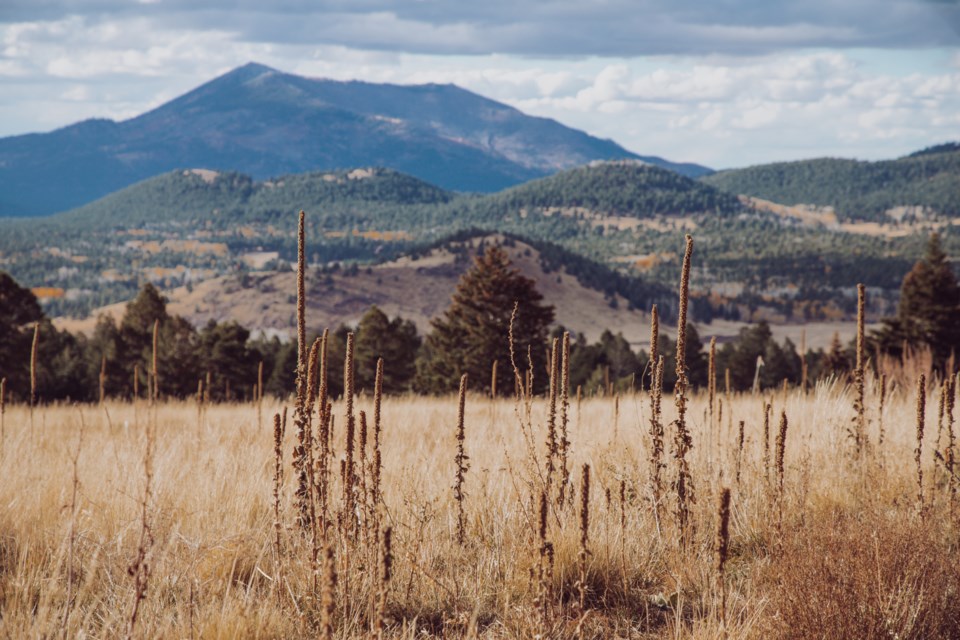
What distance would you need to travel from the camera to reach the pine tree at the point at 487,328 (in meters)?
36.0

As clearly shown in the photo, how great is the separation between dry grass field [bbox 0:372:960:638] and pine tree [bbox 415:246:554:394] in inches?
1103

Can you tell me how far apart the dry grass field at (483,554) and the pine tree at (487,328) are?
91.9ft

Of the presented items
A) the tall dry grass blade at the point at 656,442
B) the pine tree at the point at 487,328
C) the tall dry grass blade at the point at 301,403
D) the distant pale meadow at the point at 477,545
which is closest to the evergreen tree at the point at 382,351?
the pine tree at the point at 487,328

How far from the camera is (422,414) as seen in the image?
11.5 meters

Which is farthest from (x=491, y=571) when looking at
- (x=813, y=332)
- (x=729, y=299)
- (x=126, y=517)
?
(x=729, y=299)

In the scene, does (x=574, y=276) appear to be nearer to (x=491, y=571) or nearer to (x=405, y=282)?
(x=405, y=282)

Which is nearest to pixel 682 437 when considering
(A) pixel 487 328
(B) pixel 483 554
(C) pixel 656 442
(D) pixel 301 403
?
(C) pixel 656 442

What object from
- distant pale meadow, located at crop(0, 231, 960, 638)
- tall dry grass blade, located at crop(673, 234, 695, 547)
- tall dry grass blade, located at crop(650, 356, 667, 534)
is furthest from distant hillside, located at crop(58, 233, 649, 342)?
tall dry grass blade, located at crop(673, 234, 695, 547)

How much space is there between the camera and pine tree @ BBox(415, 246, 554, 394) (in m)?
36.0

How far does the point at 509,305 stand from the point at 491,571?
33.0 meters

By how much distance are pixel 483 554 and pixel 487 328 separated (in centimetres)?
3259

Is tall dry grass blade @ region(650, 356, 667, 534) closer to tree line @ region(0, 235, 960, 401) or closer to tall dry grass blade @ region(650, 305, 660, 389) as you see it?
tall dry grass blade @ region(650, 305, 660, 389)

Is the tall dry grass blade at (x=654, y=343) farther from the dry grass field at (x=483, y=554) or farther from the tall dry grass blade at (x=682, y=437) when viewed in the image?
the dry grass field at (x=483, y=554)

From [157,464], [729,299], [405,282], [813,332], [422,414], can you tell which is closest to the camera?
[157,464]
